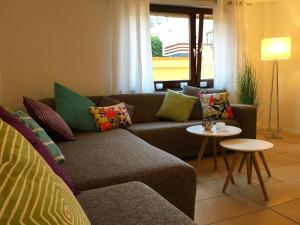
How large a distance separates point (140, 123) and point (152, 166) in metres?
1.76

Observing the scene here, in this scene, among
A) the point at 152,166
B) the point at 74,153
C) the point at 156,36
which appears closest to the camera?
the point at 152,166

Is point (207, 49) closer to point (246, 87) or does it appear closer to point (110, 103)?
point (246, 87)

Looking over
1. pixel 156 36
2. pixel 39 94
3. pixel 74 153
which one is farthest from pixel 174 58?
pixel 74 153

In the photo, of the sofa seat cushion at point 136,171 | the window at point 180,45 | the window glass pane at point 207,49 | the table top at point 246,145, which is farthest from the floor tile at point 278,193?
the window glass pane at point 207,49

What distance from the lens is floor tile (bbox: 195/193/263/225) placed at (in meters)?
2.10

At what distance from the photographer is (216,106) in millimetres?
3684

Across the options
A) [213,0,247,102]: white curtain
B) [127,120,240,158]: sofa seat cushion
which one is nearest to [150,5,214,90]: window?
[213,0,247,102]: white curtain

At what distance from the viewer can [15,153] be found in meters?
0.72

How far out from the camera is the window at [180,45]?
13.7ft

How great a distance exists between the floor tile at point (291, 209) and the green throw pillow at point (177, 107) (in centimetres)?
160

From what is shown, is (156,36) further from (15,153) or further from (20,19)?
(15,153)

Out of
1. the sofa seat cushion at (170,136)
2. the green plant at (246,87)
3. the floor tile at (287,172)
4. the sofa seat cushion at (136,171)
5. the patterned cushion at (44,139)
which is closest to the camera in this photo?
the sofa seat cushion at (136,171)

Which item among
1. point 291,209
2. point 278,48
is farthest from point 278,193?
point 278,48

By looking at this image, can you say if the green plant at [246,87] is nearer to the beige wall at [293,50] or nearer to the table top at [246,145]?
the beige wall at [293,50]
